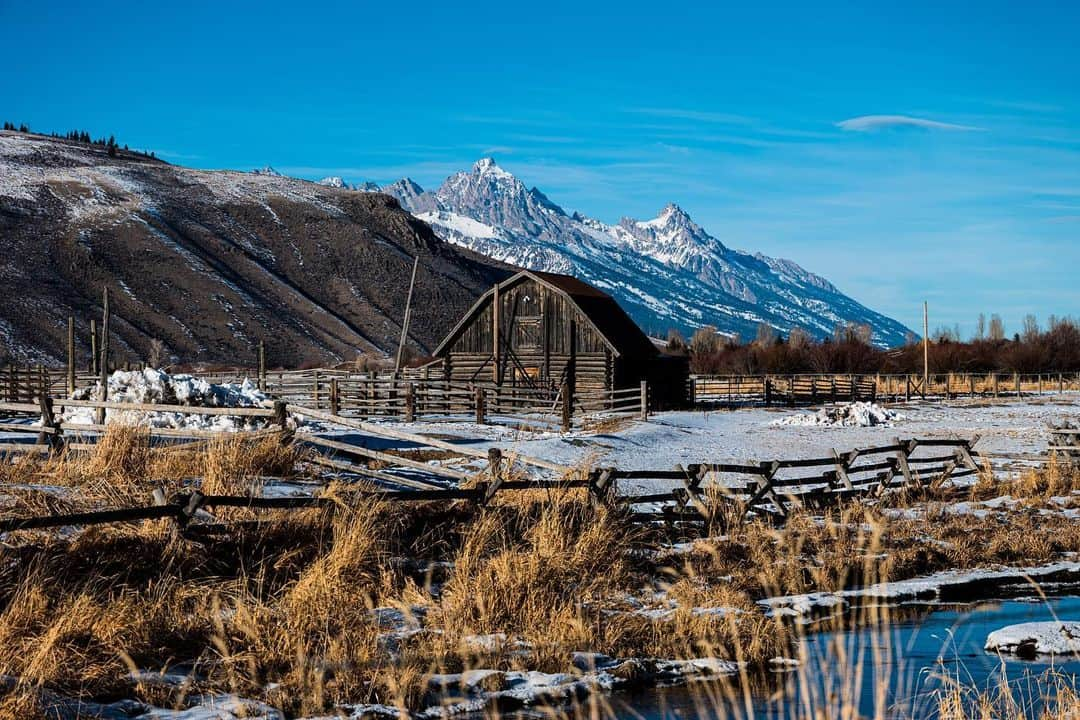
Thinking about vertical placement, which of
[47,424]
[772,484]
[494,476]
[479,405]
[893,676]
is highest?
[47,424]

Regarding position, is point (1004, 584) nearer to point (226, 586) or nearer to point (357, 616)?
point (357, 616)

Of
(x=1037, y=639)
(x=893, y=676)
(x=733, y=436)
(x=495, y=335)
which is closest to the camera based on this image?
(x=893, y=676)

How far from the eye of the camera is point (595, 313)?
44781 mm

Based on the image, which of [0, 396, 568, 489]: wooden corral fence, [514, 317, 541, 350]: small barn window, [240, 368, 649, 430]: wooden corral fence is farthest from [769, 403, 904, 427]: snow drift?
[0, 396, 568, 489]: wooden corral fence

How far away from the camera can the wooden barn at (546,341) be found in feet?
143

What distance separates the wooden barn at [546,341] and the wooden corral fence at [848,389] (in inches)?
179

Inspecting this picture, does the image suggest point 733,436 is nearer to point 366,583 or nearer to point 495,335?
point 495,335

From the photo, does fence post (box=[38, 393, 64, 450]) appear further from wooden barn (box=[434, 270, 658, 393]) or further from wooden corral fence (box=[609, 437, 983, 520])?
wooden barn (box=[434, 270, 658, 393])

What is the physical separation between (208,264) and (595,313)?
72.7m

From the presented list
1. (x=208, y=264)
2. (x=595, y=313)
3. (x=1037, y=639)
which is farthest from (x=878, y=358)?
(x=1037, y=639)

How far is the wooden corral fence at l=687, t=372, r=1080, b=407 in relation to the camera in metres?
52.1

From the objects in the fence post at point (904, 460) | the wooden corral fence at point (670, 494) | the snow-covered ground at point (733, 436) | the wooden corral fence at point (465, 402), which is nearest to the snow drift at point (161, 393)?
the snow-covered ground at point (733, 436)

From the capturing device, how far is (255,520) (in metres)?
11.0

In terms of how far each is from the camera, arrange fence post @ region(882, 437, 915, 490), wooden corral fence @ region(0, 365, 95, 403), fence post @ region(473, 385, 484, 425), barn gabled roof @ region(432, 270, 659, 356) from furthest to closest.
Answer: barn gabled roof @ region(432, 270, 659, 356)
wooden corral fence @ region(0, 365, 95, 403)
fence post @ region(473, 385, 484, 425)
fence post @ region(882, 437, 915, 490)
